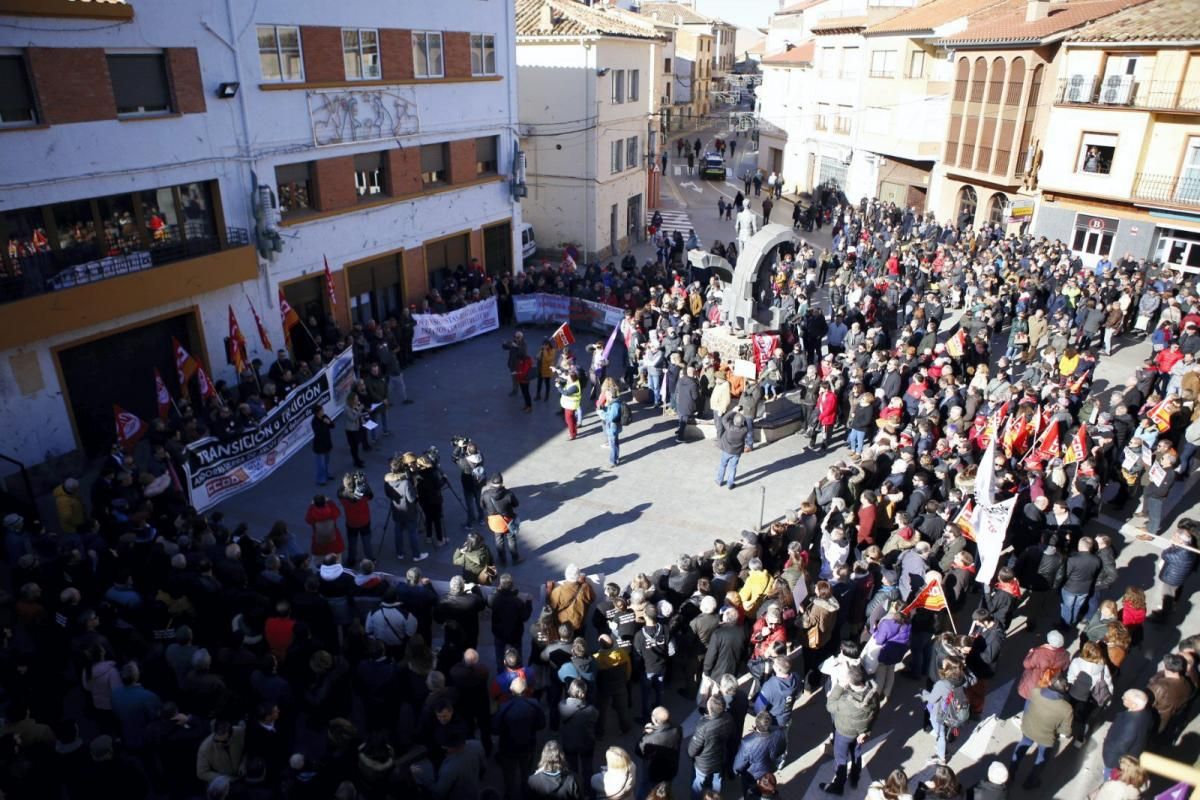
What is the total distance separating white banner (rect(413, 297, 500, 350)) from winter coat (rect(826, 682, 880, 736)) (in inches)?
601

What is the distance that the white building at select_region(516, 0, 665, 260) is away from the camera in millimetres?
29578

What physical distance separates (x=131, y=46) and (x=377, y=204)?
278 inches

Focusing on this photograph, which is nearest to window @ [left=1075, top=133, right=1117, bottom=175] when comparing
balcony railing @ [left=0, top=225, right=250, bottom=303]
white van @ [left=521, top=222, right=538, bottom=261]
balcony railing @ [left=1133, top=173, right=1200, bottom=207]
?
balcony railing @ [left=1133, top=173, right=1200, bottom=207]

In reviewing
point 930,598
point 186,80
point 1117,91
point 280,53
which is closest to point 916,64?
point 1117,91

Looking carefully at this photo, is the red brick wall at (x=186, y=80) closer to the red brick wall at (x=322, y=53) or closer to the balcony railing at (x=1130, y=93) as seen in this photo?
the red brick wall at (x=322, y=53)

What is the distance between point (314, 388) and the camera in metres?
15.3

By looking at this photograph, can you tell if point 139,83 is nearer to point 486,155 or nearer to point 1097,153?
point 486,155

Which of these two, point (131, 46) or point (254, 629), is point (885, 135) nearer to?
point (131, 46)

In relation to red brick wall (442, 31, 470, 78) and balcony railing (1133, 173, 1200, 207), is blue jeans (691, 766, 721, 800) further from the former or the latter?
balcony railing (1133, 173, 1200, 207)

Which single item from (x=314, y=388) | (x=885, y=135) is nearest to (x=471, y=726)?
(x=314, y=388)

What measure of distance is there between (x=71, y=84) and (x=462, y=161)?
11196 mm

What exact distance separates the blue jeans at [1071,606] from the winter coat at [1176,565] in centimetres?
113

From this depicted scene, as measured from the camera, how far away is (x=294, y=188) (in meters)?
19.7

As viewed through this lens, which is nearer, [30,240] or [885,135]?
[30,240]
